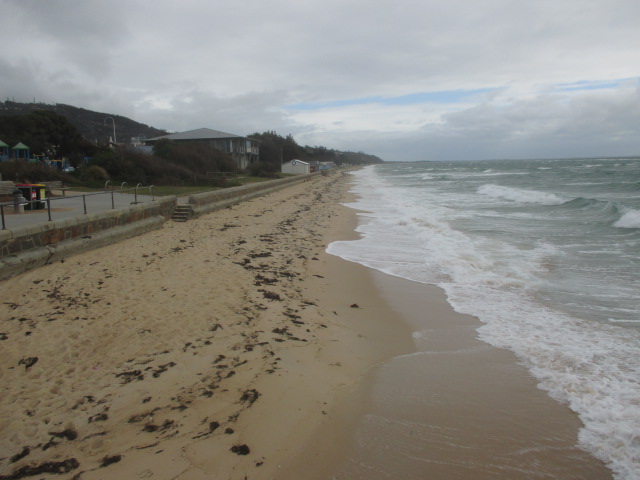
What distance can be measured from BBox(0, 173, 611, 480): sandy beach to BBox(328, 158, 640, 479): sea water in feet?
0.95

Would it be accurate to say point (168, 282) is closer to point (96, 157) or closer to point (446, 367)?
point (446, 367)

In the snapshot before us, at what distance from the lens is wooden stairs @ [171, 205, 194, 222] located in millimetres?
14719

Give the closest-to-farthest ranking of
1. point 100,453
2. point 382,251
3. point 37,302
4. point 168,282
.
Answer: point 100,453, point 37,302, point 168,282, point 382,251

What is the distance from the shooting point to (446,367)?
4707 mm

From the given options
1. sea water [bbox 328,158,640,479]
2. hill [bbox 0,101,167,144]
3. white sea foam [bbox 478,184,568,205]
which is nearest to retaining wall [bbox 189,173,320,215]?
sea water [bbox 328,158,640,479]

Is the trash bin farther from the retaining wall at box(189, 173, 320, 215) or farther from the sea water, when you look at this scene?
the sea water

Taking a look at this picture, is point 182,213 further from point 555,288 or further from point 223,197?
point 555,288

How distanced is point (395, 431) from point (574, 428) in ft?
5.01

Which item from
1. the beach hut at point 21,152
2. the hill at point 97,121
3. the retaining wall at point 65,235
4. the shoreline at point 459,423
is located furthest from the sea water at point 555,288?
the hill at point 97,121

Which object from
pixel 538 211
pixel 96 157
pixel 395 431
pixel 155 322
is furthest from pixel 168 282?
pixel 96 157

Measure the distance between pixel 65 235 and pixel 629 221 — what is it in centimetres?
1717

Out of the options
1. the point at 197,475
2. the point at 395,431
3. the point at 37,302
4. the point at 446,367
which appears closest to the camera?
the point at 197,475

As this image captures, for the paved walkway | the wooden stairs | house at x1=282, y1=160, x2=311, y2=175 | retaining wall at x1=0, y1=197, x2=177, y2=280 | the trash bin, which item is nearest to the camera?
retaining wall at x1=0, y1=197, x2=177, y2=280

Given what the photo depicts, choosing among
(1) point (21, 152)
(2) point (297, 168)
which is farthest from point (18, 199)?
(2) point (297, 168)
